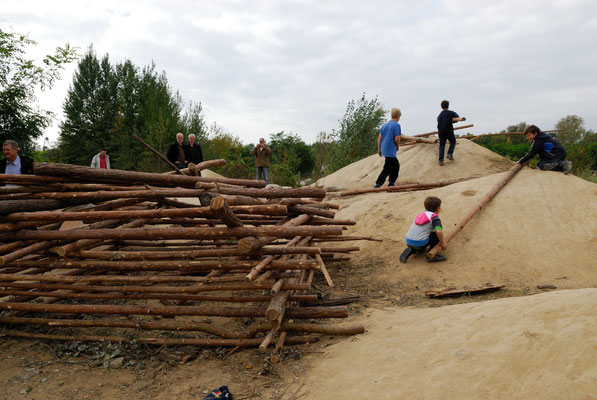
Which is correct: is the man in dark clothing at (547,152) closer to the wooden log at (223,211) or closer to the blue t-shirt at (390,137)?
the blue t-shirt at (390,137)

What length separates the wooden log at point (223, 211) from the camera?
2473 mm

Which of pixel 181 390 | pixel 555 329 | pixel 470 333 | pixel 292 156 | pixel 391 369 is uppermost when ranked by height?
pixel 292 156

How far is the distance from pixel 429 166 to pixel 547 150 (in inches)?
127

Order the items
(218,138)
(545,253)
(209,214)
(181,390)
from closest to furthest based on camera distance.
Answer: (181,390) → (209,214) → (545,253) → (218,138)

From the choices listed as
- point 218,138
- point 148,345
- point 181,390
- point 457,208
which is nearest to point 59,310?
point 148,345

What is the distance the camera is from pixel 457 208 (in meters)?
5.93

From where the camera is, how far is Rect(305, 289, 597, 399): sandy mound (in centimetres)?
191

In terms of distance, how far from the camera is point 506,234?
17.3ft

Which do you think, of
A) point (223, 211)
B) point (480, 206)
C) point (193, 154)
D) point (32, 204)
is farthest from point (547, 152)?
point (32, 204)

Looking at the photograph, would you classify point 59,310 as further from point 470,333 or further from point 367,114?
point 367,114

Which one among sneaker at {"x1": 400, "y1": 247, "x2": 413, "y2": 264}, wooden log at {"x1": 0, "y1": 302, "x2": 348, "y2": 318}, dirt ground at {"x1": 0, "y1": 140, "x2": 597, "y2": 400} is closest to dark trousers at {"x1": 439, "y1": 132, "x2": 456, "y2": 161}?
dirt ground at {"x1": 0, "y1": 140, "x2": 597, "y2": 400}

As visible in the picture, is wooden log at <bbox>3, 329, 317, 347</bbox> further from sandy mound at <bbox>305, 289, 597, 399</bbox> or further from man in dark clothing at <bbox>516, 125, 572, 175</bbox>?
man in dark clothing at <bbox>516, 125, 572, 175</bbox>

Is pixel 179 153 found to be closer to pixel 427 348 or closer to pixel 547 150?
pixel 427 348

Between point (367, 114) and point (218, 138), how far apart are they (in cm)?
1210
